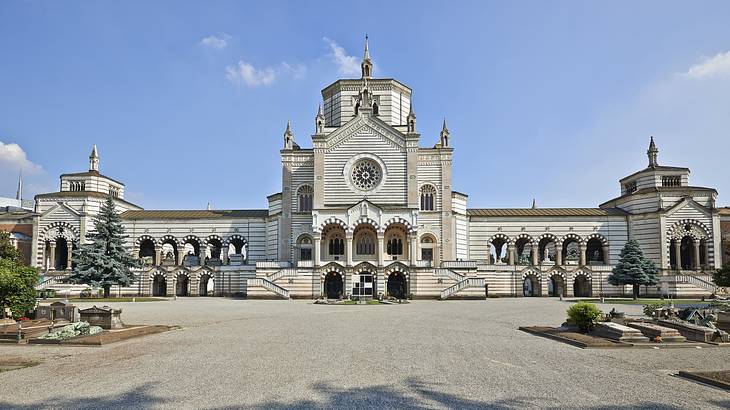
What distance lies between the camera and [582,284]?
2266 inches

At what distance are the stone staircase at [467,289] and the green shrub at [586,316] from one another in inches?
1111

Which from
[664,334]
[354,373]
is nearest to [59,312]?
[354,373]

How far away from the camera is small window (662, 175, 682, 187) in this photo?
5953cm

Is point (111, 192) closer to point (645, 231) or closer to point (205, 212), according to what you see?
point (205, 212)

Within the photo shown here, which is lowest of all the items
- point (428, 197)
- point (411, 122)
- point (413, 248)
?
point (413, 248)

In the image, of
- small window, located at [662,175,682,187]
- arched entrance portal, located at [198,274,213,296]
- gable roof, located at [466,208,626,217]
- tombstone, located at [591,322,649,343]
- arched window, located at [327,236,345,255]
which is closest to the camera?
tombstone, located at [591,322,649,343]

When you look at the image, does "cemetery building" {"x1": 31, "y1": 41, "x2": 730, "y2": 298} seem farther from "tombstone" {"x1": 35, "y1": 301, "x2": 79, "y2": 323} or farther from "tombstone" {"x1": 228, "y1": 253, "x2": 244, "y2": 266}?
"tombstone" {"x1": 35, "y1": 301, "x2": 79, "y2": 323}

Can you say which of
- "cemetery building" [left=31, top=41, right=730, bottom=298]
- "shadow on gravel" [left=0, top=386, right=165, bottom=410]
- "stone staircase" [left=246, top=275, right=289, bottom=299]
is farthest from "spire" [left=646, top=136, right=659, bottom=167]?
"shadow on gravel" [left=0, top=386, right=165, bottom=410]

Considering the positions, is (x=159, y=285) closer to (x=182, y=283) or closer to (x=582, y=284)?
(x=182, y=283)

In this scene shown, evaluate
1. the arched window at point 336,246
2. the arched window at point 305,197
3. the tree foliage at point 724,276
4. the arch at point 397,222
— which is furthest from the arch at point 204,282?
the tree foliage at point 724,276

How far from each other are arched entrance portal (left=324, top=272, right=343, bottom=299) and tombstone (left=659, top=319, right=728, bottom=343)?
34.9 metres

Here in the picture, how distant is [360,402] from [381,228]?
4081 centimetres

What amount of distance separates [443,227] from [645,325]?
3636 centimetres

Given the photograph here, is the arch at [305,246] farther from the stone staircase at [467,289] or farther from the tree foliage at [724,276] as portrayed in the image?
the tree foliage at [724,276]
